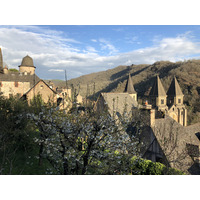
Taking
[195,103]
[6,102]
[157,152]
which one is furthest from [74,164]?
[195,103]

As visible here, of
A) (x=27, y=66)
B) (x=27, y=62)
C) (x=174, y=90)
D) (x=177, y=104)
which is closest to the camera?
(x=27, y=66)

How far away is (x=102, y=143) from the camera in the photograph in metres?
4.79

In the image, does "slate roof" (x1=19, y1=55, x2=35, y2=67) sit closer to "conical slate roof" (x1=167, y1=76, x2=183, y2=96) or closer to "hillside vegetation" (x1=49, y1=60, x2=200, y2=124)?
"hillside vegetation" (x1=49, y1=60, x2=200, y2=124)

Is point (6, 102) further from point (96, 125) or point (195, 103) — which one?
point (195, 103)

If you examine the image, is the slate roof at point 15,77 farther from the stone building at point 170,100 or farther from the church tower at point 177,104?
the church tower at point 177,104

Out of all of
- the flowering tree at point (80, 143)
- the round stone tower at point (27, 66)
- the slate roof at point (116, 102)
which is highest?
the round stone tower at point (27, 66)

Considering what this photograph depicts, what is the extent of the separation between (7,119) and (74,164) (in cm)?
448

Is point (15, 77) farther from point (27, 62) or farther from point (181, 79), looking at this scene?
point (181, 79)

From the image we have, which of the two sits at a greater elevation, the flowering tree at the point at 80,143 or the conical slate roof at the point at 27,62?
the conical slate roof at the point at 27,62

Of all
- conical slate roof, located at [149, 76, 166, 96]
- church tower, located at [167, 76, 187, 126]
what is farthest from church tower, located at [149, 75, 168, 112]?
church tower, located at [167, 76, 187, 126]

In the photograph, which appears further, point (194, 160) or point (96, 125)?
point (194, 160)

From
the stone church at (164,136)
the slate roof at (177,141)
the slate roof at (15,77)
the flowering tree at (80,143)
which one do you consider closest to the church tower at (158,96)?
the stone church at (164,136)

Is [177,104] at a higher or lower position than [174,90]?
lower

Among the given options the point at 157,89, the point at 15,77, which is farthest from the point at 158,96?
the point at 15,77
